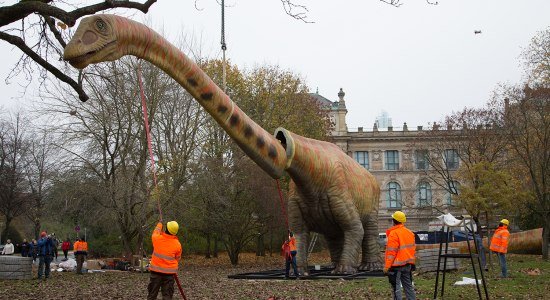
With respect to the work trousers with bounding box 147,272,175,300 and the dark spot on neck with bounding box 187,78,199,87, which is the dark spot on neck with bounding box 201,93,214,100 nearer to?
the dark spot on neck with bounding box 187,78,199,87

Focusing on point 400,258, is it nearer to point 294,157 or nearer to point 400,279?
point 400,279

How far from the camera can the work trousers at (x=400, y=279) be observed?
9.23 meters

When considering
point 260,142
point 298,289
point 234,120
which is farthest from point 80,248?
point 234,120

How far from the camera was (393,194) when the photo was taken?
6956 centimetres

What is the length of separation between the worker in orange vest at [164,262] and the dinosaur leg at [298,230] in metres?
7.05

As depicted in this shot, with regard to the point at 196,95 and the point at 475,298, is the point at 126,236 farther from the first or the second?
the point at 475,298

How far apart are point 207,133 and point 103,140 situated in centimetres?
660

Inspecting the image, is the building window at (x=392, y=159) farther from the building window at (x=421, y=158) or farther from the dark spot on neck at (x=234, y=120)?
the dark spot on neck at (x=234, y=120)

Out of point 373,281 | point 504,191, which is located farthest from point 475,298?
point 504,191

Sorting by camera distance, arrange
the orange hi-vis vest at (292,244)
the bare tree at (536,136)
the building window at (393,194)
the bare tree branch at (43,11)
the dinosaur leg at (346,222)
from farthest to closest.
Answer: the building window at (393,194), the bare tree at (536,136), the orange hi-vis vest at (292,244), the dinosaur leg at (346,222), the bare tree branch at (43,11)

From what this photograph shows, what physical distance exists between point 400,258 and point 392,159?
62694 millimetres

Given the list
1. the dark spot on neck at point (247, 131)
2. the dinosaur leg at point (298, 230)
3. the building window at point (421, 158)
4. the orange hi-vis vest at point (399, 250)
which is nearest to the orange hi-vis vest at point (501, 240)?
the dinosaur leg at point (298, 230)

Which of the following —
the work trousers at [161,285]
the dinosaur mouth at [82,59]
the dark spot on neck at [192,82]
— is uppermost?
the dark spot on neck at [192,82]

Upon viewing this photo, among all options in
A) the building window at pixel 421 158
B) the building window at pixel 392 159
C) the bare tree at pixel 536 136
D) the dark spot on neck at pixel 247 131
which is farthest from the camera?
the building window at pixel 392 159
